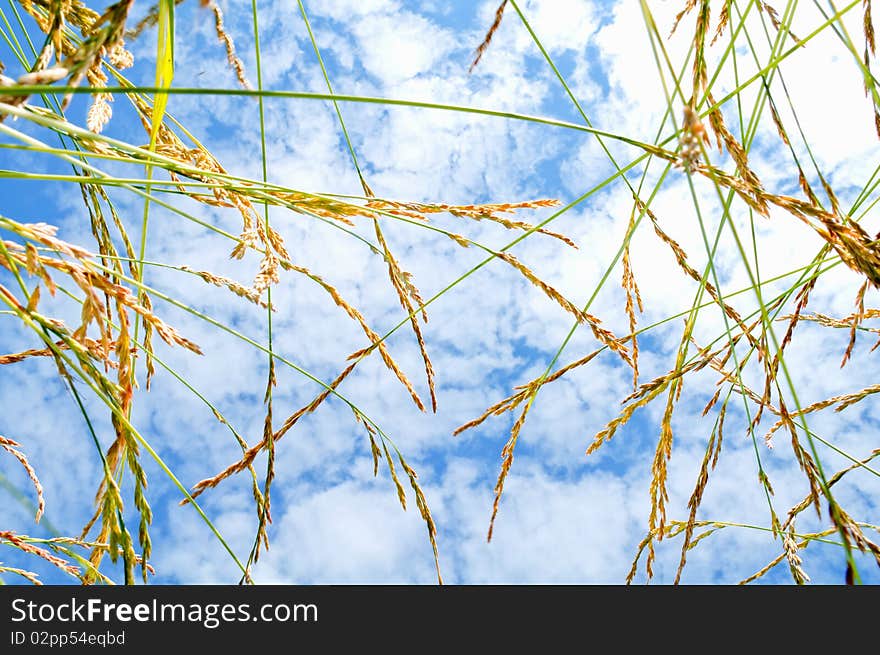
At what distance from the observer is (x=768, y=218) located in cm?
71

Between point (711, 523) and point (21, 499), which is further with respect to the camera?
point (711, 523)

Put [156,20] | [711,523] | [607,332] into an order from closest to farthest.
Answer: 1. [156,20]
2. [607,332]
3. [711,523]

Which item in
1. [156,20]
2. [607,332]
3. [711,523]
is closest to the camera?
[156,20]
